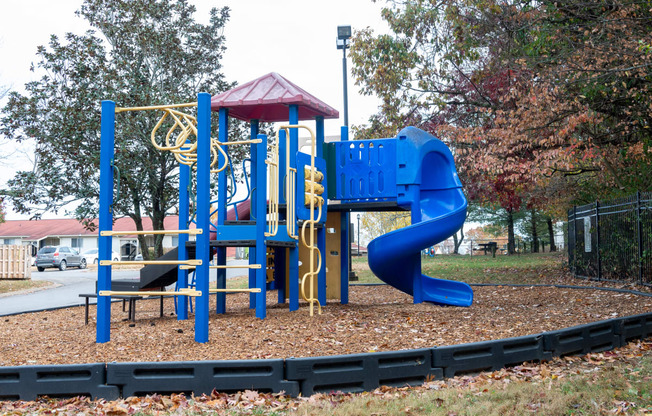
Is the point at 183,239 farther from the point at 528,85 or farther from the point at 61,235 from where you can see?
the point at 61,235

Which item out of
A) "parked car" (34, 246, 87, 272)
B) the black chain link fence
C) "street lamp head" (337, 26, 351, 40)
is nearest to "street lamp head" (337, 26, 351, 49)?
"street lamp head" (337, 26, 351, 40)

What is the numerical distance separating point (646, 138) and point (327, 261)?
24.3 feet

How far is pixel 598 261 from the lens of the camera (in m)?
14.6

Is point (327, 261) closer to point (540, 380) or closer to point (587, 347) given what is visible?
point (587, 347)

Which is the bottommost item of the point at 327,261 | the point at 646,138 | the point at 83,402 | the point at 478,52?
the point at 83,402

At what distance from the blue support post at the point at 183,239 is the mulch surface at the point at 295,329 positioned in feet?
0.80

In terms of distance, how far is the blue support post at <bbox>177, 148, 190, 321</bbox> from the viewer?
830 cm

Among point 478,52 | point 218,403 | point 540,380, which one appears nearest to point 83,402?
point 218,403

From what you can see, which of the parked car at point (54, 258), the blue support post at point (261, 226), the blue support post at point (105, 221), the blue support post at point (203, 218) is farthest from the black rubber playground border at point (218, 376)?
the parked car at point (54, 258)

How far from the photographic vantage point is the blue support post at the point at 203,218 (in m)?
6.20

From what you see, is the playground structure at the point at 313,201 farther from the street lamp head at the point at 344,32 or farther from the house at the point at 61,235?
the house at the point at 61,235

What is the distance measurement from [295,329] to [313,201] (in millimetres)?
1956

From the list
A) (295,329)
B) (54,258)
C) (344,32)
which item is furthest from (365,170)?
(54,258)

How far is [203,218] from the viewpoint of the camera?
624 centimetres
